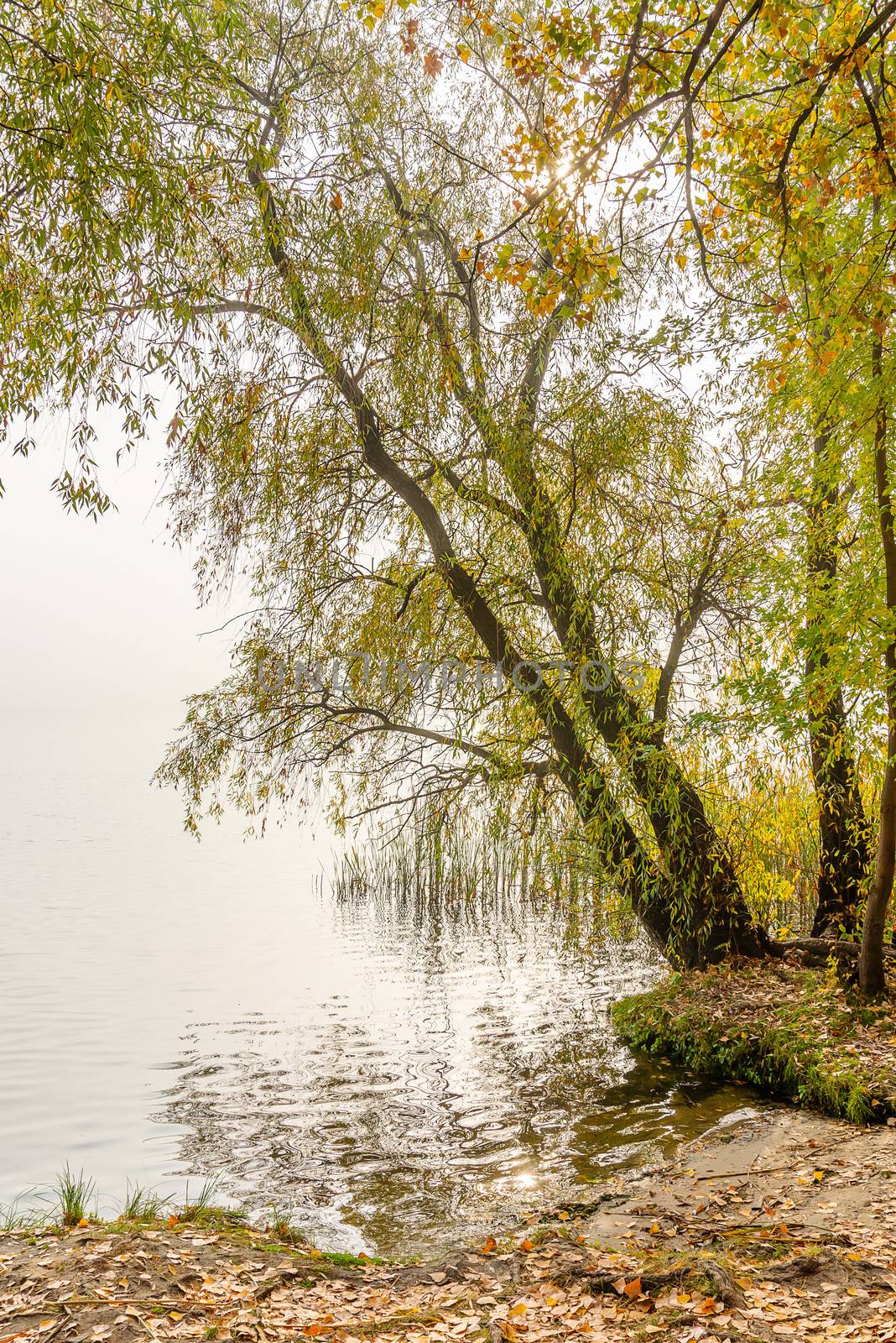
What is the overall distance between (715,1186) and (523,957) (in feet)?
21.6

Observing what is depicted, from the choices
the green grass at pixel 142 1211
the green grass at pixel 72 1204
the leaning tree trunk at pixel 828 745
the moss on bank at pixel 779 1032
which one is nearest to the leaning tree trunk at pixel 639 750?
the moss on bank at pixel 779 1032

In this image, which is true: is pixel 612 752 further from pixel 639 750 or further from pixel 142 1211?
pixel 142 1211

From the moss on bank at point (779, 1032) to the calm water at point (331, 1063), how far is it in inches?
10.6

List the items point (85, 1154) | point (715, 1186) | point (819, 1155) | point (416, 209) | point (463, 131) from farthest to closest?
point (463, 131) < point (416, 209) < point (85, 1154) < point (819, 1155) < point (715, 1186)

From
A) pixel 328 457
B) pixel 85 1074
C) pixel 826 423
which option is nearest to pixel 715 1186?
pixel 826 423

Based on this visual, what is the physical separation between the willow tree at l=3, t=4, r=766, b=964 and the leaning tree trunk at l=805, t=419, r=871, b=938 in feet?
2.53

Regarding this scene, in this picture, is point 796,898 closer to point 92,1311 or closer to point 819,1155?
point 819,1155

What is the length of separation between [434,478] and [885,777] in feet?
13.6

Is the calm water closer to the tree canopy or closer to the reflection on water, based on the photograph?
the reflection on water

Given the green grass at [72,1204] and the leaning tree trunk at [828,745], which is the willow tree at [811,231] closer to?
the leaning tree trunk at [828,745]

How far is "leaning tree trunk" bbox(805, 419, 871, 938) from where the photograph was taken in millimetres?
6156

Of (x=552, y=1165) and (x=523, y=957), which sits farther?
(x=523, y=957)

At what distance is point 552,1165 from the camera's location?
5391mm

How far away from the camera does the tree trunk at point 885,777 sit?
5.69 metres
